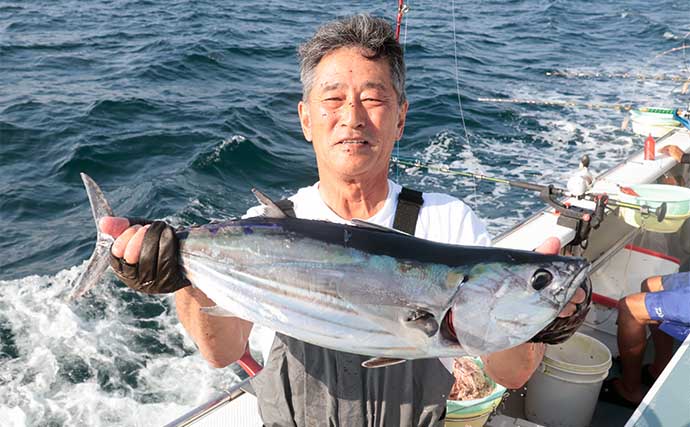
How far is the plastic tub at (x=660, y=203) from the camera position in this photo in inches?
188

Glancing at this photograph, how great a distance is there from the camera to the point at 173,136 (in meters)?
10.2

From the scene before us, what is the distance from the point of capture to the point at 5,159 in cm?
917

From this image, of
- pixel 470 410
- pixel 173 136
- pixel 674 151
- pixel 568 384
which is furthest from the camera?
pixel 173 136

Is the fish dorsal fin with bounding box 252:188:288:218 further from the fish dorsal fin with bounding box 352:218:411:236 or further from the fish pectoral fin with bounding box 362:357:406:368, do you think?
the fish pectoral fin with bounding box 362:357:406:368

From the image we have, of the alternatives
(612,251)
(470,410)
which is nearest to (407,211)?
(470,410)

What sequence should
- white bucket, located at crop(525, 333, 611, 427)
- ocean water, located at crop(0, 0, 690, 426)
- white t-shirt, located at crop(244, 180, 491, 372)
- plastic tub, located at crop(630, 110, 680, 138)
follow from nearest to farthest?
white t-shirt, located at crop(244, 180, 491, 372), white bucket, located at crop(525, 333, 611, 427), ocean water, located at crop(0, 0, 690, 426), plastic tub, located at crop(630, 110, 680, 138)

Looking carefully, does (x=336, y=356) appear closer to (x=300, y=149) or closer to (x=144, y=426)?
(x=144, y=426)

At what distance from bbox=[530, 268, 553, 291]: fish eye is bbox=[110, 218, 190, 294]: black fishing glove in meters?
1.08

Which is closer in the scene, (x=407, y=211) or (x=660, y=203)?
(x=407, y=211)

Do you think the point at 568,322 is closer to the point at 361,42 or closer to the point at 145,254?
the point at 361,42

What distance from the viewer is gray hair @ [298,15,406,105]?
2201 mm

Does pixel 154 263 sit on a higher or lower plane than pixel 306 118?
lower

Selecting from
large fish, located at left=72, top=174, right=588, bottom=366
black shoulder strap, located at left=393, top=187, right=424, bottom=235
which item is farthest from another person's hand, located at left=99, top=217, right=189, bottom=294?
black shoulder strap, located at left=393, top=187, right=424, bottom=235

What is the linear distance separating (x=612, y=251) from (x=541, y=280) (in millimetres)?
4414
